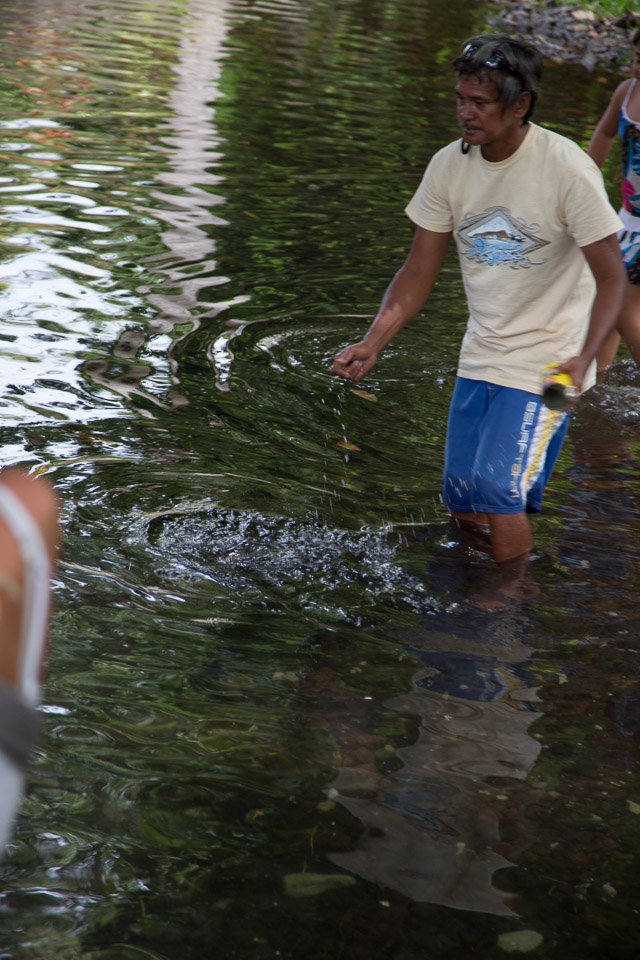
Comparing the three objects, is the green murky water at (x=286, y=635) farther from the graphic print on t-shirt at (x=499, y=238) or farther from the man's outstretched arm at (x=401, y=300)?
the graphic print on t-shirt at (x=499, y=238)

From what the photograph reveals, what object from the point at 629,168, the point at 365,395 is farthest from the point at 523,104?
the point at 365,395

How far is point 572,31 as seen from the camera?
2628 cm

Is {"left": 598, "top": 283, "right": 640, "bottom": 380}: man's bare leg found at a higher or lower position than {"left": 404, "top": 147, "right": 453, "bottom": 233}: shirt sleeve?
lower

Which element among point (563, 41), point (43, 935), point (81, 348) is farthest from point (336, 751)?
point (563, 41)

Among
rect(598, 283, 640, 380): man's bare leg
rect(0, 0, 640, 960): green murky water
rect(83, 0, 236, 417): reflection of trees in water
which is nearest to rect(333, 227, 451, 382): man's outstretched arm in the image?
rect(0, 0, 640, 960): green murky water

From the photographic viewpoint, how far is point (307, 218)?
9445 mm

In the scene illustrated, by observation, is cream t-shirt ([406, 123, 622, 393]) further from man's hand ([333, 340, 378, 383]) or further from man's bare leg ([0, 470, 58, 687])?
man's bare leg ([0, 470, 58, 687])

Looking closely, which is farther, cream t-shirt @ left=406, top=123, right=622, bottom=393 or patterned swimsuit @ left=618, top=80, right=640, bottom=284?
patterned swimsuit @ left=618, top=80, right=640, bottom=284

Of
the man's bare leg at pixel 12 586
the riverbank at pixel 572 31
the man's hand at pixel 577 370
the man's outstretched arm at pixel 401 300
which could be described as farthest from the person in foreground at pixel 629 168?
the riverbank at pixel 572 31

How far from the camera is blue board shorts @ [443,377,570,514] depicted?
13.1ft

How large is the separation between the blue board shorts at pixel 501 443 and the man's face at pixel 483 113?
918 millimetres

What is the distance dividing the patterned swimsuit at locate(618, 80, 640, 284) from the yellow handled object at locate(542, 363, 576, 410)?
225cm

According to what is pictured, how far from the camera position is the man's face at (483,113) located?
3656 mm

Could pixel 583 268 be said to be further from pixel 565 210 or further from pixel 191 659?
pixel 191 659
